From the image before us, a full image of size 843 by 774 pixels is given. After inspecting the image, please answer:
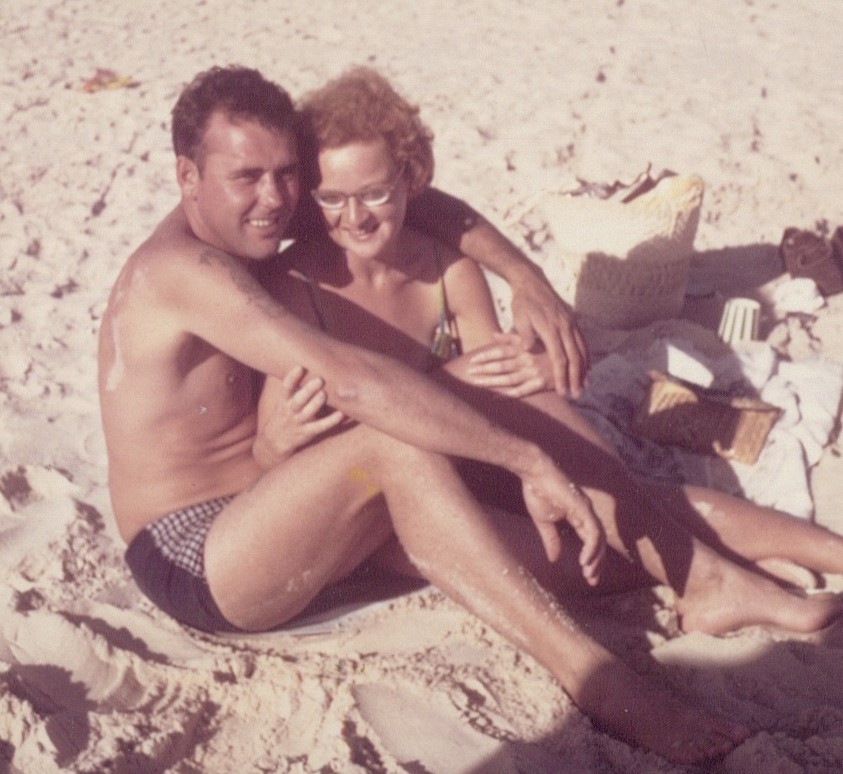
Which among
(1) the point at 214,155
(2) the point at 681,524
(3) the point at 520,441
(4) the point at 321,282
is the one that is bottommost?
(2) the point at 681,524

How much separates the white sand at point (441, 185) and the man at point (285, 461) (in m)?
0.14

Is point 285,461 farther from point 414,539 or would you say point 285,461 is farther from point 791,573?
point 791,573

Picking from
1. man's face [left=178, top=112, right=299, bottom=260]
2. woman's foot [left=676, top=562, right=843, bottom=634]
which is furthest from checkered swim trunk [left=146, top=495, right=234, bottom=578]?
woman's foot [left=676, top=562, right=843, bottom=634]

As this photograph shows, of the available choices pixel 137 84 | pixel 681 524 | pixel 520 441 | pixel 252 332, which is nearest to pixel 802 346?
pixel 681 524

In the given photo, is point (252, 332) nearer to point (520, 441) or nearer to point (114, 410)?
point (114, 410)

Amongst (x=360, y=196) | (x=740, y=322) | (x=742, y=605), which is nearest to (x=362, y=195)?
(x=360, y=196)

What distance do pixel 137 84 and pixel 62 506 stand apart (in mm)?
4359

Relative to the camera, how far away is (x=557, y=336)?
2.63m

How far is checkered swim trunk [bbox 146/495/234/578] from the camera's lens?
2.32 metres

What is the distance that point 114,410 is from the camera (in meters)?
2.43

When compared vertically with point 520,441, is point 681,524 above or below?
below

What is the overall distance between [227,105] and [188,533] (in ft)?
3.43

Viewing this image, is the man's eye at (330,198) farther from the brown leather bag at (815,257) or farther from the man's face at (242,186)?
the brown leather bag at (815,257)

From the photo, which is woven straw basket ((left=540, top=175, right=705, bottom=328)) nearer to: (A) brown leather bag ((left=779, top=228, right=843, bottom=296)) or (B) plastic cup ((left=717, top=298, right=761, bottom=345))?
(B) plastic cup ((left=717, top=298, right=761, bottom=345))
